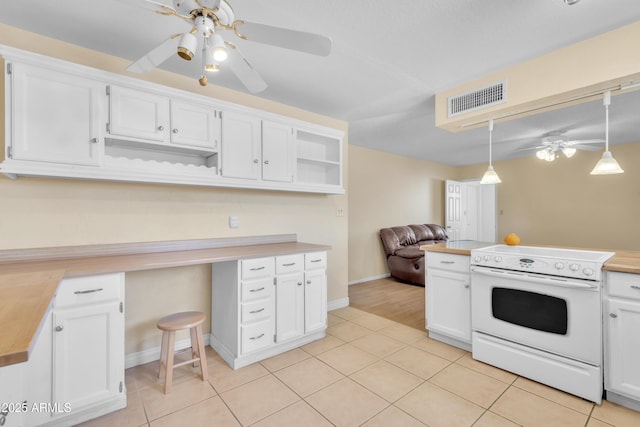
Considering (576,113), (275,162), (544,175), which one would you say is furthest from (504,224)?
(275,162)

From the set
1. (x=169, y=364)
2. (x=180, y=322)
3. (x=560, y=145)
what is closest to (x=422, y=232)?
(x=560, y=145)

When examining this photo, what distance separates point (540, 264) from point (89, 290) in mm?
2969

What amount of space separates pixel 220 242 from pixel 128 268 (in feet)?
3.27

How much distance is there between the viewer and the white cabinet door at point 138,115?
2.06 meters

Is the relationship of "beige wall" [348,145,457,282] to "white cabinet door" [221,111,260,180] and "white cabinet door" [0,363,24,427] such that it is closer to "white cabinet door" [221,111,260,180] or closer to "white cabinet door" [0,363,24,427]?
"white cabinet door" [221,111,260,180]

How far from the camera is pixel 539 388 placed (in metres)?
2.02

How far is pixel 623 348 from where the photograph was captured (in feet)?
5.89

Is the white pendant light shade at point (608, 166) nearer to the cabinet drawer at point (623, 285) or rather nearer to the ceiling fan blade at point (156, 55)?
the cabinet drawer at point (623, 285)

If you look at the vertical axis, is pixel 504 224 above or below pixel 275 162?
below

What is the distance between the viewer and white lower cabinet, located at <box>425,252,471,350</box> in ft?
8.33

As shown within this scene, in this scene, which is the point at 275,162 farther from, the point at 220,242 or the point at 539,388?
the point at 539,388

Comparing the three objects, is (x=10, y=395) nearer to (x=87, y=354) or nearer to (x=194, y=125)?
(x=87, y=354)

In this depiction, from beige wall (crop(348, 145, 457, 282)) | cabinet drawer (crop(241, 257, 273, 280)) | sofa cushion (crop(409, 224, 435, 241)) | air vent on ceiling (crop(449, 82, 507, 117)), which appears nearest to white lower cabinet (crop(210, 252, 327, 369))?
cabinet drawer (crop(241, 257, 273, 280))

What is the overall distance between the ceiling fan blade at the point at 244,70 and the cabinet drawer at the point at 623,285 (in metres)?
2.59
